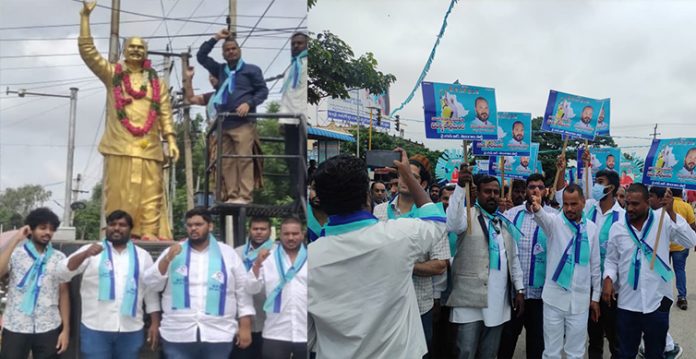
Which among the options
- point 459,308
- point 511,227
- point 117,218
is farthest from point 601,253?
point 117,218

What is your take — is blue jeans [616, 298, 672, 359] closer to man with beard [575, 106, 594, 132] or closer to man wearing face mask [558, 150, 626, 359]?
man wearing face mask [558, 150, 626, 359]

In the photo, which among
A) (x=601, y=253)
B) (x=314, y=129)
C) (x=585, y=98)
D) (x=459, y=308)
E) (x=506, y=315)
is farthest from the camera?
(x=585, y=98)

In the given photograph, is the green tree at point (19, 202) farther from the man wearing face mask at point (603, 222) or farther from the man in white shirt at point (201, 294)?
the man wearing face mask at point (603, 222)

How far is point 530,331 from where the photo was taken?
459 centimetres

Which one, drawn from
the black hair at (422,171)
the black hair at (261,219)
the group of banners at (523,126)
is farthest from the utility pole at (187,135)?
the group of banners at (523,126)

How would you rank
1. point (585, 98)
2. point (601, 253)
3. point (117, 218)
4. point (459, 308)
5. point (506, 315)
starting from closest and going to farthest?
point (117, 218) → point (459, 308) → point (506, 315) → point (601, 253) → point (585, 98)

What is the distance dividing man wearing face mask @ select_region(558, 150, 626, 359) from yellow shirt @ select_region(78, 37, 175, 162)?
13.8 ft

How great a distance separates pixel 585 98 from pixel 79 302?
5.56m

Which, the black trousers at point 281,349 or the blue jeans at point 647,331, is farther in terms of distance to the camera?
the blue jeans at point 647,331

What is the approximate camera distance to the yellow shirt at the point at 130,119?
992 mm

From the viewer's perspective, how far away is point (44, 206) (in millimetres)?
990

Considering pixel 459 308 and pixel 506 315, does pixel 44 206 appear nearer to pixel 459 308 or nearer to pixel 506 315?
pixel 459 308

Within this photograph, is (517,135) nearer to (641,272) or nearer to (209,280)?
(641,272)

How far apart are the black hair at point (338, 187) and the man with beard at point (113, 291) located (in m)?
0.79
